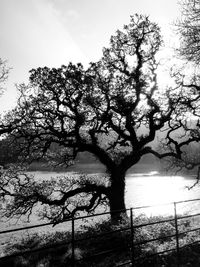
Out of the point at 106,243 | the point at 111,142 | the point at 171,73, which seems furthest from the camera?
the point at 111,142

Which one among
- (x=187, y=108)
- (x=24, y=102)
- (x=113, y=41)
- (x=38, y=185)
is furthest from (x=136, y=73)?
(x=38, y=185)

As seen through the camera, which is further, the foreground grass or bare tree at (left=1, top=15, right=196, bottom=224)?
bare tree at (left=1, top=15, right=196, bottom=224)

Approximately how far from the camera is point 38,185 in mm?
23562

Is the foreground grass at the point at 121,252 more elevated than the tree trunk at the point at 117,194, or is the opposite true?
the tree trunk at the point at 117,194

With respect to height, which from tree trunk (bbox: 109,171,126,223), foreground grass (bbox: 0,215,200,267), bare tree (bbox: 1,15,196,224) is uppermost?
bare tree (bbox: 1,15,196,224)

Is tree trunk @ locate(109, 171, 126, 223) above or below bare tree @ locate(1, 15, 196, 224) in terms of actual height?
below

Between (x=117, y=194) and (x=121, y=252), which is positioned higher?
(x=117, y=194)

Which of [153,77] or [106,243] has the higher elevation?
[153,77]

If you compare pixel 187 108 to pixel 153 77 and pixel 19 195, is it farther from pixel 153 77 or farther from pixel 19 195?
pixel 19 195

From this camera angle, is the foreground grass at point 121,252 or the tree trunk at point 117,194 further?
the tree trunk at point 117,194

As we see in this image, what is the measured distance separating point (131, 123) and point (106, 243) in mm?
9573

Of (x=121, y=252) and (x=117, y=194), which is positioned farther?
(x=117, y=194)

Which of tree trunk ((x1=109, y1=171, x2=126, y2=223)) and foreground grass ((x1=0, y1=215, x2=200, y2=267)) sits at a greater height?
tree trunk ((x1=109, y1=171, x2=126, y2=223))

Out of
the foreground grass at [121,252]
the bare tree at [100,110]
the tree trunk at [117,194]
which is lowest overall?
the foreground grass at [121,252]
